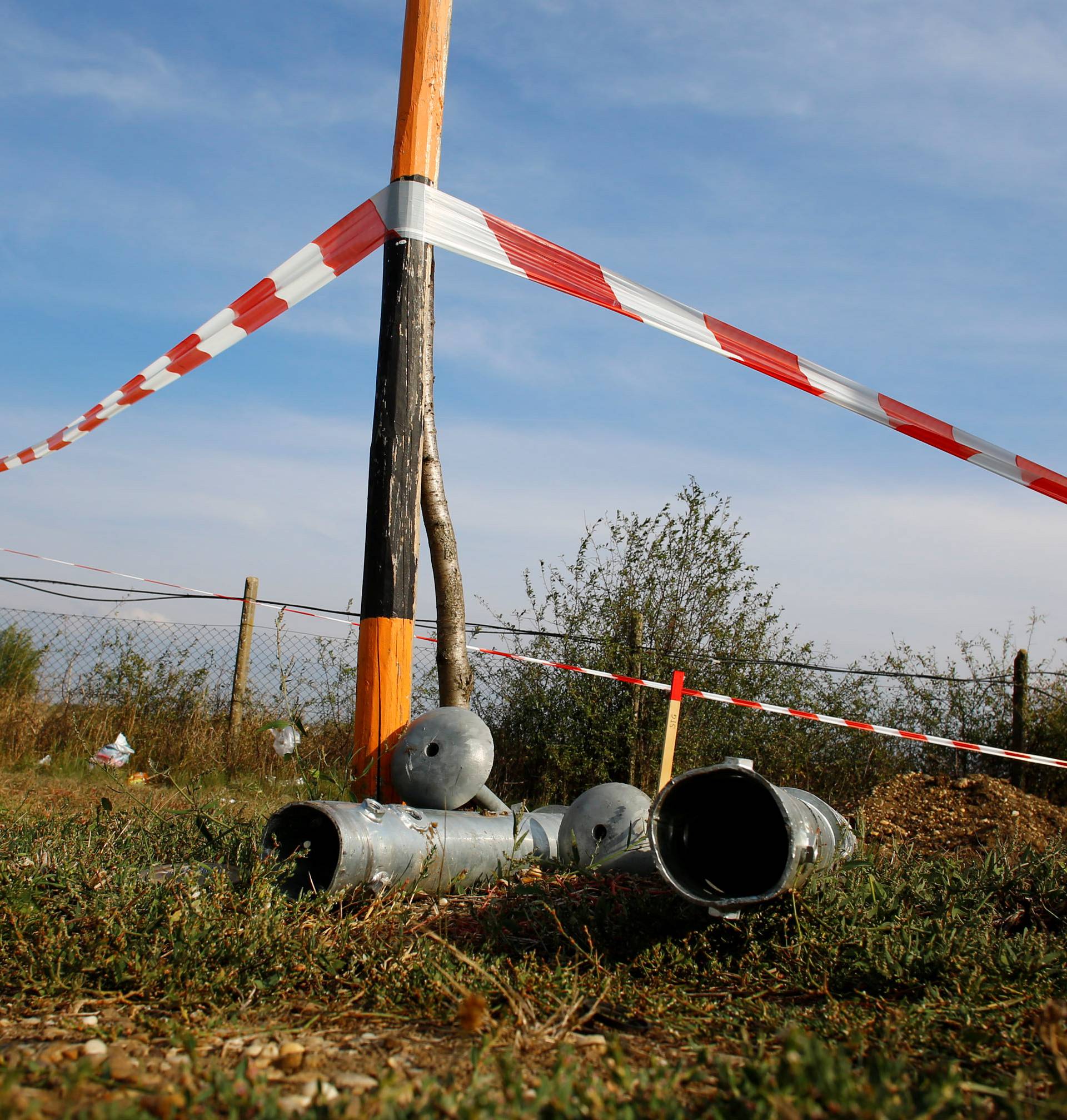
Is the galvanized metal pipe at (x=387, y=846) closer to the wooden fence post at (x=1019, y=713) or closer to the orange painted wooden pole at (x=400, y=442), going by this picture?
the orange painted wooden pole at (x=400, y=442)

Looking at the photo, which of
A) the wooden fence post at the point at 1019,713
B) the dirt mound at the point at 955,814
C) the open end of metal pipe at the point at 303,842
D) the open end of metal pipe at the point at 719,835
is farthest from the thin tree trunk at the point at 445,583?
the wooden fence post at the point at 1019,713

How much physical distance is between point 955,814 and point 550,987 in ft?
22.3

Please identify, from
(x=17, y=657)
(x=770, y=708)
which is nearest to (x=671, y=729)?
→ (x=770, y=708)

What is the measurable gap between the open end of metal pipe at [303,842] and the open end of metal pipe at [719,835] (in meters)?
1.16

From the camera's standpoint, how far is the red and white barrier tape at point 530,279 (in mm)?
4918

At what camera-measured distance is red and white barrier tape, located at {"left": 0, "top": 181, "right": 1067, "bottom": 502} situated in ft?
16.1

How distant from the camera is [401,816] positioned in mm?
3678

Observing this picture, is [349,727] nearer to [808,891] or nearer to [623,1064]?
[808,891]

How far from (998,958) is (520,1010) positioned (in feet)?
4.99

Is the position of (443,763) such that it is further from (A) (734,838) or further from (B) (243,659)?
(B) (243,659)

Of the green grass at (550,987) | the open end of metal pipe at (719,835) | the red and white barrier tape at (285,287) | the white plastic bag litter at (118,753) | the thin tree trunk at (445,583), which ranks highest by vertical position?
the red and white barrier tape at (285,287)

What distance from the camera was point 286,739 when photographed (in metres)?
4.64

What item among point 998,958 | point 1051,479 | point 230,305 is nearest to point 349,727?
point 230,305

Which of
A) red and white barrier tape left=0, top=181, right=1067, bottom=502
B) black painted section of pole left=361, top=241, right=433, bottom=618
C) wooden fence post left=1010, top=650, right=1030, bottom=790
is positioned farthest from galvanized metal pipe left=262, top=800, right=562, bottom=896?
wooden fence post left=1010, top=650, right=1030, bottom=790
